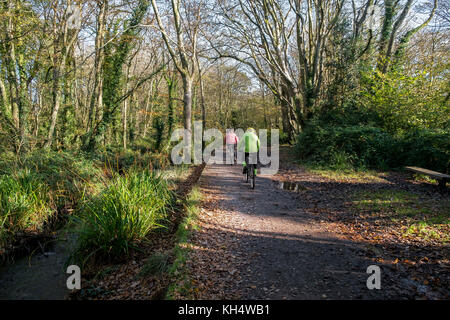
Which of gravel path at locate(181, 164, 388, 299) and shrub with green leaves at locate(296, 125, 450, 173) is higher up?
shrub with green leaves at locate(296, 125, 450, 173)

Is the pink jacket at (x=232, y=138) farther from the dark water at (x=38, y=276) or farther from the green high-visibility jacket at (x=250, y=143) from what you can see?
the dark water at (x=38, y=276)

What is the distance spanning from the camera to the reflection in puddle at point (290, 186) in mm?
8946

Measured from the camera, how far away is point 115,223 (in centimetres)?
487

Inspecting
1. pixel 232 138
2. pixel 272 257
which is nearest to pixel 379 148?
pixel 232 138

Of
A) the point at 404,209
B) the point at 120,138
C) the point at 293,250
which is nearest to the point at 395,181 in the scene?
the point at 404,209

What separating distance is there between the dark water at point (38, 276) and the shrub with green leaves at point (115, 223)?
524 mm

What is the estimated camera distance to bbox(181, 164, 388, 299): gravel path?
11.7ft

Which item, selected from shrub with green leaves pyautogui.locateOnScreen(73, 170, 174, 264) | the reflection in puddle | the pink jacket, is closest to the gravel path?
shrub with green leaves pyautogui.locateOnScreen(73, 170, 174, 264)

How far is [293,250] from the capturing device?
4703 mm

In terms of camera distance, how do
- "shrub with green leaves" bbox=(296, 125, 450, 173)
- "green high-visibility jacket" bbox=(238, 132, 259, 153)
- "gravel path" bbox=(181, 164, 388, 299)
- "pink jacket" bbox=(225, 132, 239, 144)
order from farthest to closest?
"pink jacket" bbox=(225, 132, 239, 144)
"shrub with green leaves" bbox=(296, 125, 450, 173)
"green high-visibility jacket" bbox=(238, 132, 259, 153)
"gravel path" bbox=(181, 164, 388, 299)

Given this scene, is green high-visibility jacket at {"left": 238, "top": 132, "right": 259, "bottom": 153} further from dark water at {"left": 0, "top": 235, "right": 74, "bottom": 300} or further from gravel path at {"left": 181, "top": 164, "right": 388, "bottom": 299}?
dark water at {"left": 0, "top": 235, "right": 74, "bottom": 300}

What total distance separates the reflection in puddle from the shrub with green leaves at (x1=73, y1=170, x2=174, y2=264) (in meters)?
4.96

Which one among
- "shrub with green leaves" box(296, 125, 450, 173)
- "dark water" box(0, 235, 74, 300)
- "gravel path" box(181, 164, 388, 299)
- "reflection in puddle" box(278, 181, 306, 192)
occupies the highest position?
"shrub with green leaves" box(296, 125, 450, 173)
